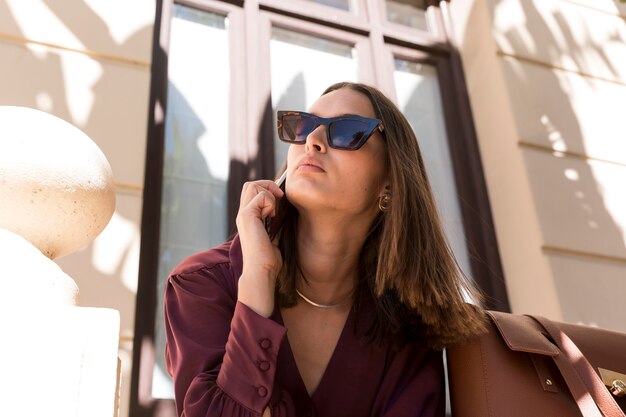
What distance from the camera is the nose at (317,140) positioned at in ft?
7.91

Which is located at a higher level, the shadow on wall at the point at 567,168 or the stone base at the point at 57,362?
the shadow on wall at the point at 567,168

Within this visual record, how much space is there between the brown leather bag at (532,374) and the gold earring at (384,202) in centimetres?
51

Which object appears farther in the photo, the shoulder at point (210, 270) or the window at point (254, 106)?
the window at point (254, 106)

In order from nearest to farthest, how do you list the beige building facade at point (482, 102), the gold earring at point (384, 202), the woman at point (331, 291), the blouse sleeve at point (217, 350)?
the blouse sleeve at point (217, 350) < the woman at point (331, 291) < the gold earring at point (384, 202) < the beige building facade at point (482, 102)

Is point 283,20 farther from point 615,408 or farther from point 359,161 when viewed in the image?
point 615,408

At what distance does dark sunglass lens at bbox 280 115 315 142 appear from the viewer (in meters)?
2.45

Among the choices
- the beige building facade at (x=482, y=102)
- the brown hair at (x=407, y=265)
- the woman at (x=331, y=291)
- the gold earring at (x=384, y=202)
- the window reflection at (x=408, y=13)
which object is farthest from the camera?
the window reflection at (x=408, y=13)

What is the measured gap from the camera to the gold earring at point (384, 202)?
254 centimetres

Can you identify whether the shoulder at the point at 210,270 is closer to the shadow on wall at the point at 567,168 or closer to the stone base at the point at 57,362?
the stone base at the point at 57,362

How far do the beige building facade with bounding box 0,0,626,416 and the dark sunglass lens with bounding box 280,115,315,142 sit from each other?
1237 mm

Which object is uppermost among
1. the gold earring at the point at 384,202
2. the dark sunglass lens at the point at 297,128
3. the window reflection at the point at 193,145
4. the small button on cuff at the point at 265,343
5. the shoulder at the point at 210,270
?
the window reflection at the point at 193,145

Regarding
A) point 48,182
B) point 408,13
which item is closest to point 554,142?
point 408,13

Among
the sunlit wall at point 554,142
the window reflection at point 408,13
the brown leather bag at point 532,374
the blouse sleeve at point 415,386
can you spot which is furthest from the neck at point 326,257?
the window reflection at point 408,13

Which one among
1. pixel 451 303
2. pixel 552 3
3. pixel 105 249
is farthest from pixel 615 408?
pixel 552 3
